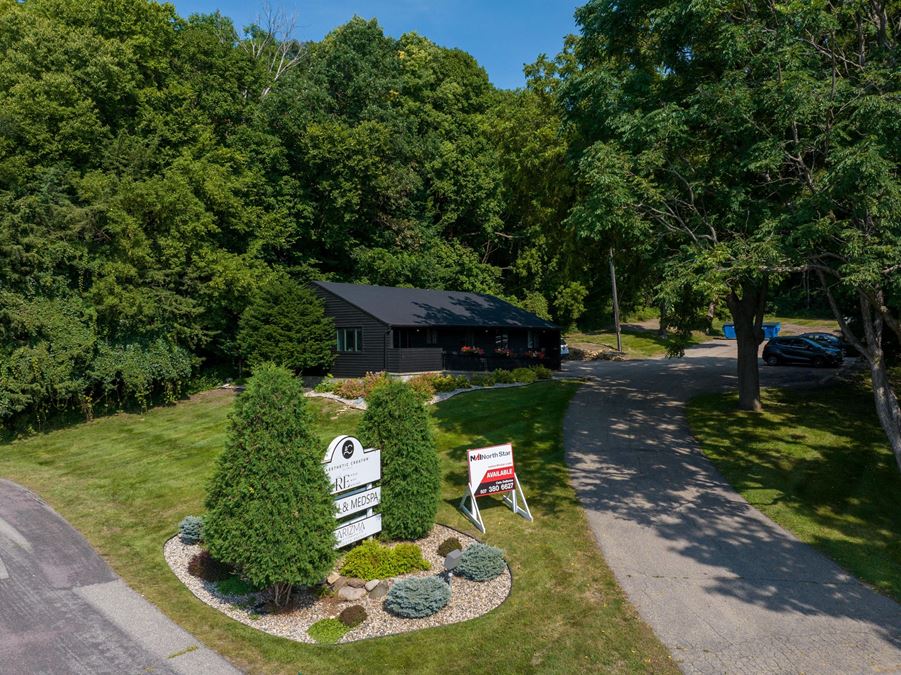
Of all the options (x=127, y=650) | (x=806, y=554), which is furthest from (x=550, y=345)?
(x=127, y=650)

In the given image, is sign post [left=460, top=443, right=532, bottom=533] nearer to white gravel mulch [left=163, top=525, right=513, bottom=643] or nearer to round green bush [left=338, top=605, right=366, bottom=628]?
white gravel mulch [left=163, top=525, right=513, bottom=643]

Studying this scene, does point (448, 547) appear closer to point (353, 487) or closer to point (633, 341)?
point (353, 487)

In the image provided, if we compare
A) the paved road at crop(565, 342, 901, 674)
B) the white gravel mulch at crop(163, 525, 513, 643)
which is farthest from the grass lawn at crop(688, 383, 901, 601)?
the white gravel mulch at crop(163, 525, 513, 643)

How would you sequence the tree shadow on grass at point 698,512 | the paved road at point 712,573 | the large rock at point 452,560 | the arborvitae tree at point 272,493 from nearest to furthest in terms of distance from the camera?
1. the paved road at point 712,573
2. the arborvitae tree at point 272,493
3. the tree shadow on grass at point 698,512
4. the large rock at point 452,560

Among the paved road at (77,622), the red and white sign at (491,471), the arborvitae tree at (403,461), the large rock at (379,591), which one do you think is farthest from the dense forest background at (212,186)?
the large rock at (379,591)

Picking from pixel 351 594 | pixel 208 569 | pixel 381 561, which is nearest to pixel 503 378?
pixel 381 561

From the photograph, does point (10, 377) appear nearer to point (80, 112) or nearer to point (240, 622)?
point (80, 112)

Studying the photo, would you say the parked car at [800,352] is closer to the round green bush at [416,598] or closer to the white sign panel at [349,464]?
the white sign panel at [349,464]
